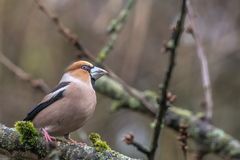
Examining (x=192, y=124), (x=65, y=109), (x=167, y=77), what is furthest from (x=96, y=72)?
(x=167, y=77)

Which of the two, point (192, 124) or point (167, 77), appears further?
point (192, 124)

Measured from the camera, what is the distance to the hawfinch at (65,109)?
463 cm

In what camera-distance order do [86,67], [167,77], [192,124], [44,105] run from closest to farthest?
[167,77], [44,105], [86,67], [192,124]

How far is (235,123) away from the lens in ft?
23.8

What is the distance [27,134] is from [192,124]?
8.69ft

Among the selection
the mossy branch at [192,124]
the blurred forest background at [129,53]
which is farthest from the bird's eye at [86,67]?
the mossy branch at [192,124]

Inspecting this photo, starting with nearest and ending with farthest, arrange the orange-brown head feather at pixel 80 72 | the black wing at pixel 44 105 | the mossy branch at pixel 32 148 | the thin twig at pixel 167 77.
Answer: the mossy branch at pixel 32 148
the thin twig at pixel 167 77
the black wing at pixel 44 105
the orange-brown head feather at pixel 80 72

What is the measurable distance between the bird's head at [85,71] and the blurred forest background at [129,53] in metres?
0.61

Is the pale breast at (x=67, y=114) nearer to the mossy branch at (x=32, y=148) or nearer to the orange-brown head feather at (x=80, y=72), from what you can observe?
the orange-brown head feather at (x=80, y=72)

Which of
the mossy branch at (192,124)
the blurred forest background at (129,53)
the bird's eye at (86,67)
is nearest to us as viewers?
the bird's eye at (86,67)

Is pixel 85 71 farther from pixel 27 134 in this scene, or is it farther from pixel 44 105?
pixel 27 134

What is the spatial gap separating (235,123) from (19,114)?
2.34 m

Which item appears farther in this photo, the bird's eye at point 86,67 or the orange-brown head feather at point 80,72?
the bird's eye at point 86,67

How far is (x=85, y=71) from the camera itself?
5.49 m
